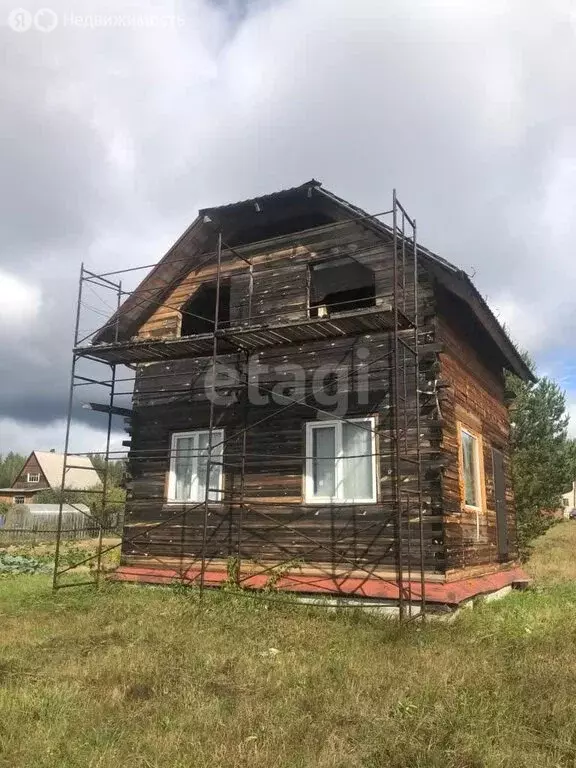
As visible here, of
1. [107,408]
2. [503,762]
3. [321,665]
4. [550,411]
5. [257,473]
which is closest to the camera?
[503,762]

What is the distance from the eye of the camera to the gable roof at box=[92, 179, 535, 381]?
1159cm

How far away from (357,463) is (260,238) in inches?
224

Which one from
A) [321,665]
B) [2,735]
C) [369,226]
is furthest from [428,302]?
[2,735]

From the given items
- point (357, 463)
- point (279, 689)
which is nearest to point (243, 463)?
point (357, 463)

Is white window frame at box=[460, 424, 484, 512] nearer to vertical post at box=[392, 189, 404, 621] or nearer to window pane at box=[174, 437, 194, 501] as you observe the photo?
vertical post at box=[392, 189, 404, 621]

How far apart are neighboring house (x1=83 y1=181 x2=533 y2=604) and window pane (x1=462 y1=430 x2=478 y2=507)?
0.21 feet

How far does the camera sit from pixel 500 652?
758 centimetres

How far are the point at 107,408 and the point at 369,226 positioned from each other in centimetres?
693

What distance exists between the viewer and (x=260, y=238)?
1374 cm

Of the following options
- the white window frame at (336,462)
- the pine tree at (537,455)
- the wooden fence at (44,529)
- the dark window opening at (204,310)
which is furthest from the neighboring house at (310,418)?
the wooden fence at (44,529)

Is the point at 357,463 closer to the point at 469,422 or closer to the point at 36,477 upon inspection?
the point at 469,422

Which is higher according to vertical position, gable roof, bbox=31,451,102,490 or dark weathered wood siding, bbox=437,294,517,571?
gable roof, bbox=31,451,102,490

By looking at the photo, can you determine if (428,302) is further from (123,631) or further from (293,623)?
(123,631)

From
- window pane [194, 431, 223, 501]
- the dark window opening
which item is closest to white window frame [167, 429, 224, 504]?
window pane [194, 431, 223, 501]
